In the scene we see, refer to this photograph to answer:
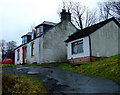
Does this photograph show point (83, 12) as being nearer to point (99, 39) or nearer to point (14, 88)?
point (99, 39)

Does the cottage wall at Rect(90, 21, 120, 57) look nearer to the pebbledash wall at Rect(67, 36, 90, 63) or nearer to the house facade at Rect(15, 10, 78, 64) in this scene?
the pebbledash wall at Rect(67, 36, 90, 63)

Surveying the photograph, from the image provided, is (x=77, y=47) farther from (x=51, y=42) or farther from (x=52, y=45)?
(x=51, y=42)

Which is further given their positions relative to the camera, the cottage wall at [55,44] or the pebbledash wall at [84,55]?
the cottage wall at [55,44]

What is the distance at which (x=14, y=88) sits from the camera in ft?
27.1

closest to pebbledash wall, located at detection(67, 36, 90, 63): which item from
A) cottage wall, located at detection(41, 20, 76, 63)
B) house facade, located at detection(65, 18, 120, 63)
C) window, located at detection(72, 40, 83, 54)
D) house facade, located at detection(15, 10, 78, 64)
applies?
house facade, located at detection(65, 18, 120, 63)

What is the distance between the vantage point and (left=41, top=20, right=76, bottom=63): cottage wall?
25.3 meters

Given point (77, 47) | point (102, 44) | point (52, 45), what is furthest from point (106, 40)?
point (52, 45)

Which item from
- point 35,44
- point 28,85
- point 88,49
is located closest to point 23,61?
point 35,44

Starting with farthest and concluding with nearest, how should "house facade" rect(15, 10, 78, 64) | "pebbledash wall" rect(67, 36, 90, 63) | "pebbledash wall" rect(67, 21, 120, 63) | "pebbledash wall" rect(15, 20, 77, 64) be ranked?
1. "house facade" rect(15, 10, 78, 64)
2. "pebbledash wall" rect(15, 20, 77, 64)
3. "pebbledash wall" rect(67, 21, 120, 63)
4. "pebbledash wall" rect(67, 36, 90, 63)

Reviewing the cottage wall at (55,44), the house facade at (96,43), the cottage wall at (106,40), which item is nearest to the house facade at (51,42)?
the cottage wall at (55,44)

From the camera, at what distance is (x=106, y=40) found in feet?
70.2

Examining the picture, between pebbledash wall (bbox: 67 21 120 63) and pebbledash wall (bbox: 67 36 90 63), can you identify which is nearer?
pebbledash wall (bbox: 67 36 90 63)

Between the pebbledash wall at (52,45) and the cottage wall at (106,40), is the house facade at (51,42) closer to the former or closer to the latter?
the pebbledash wall at (52,45)

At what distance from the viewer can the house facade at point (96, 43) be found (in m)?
19.9
